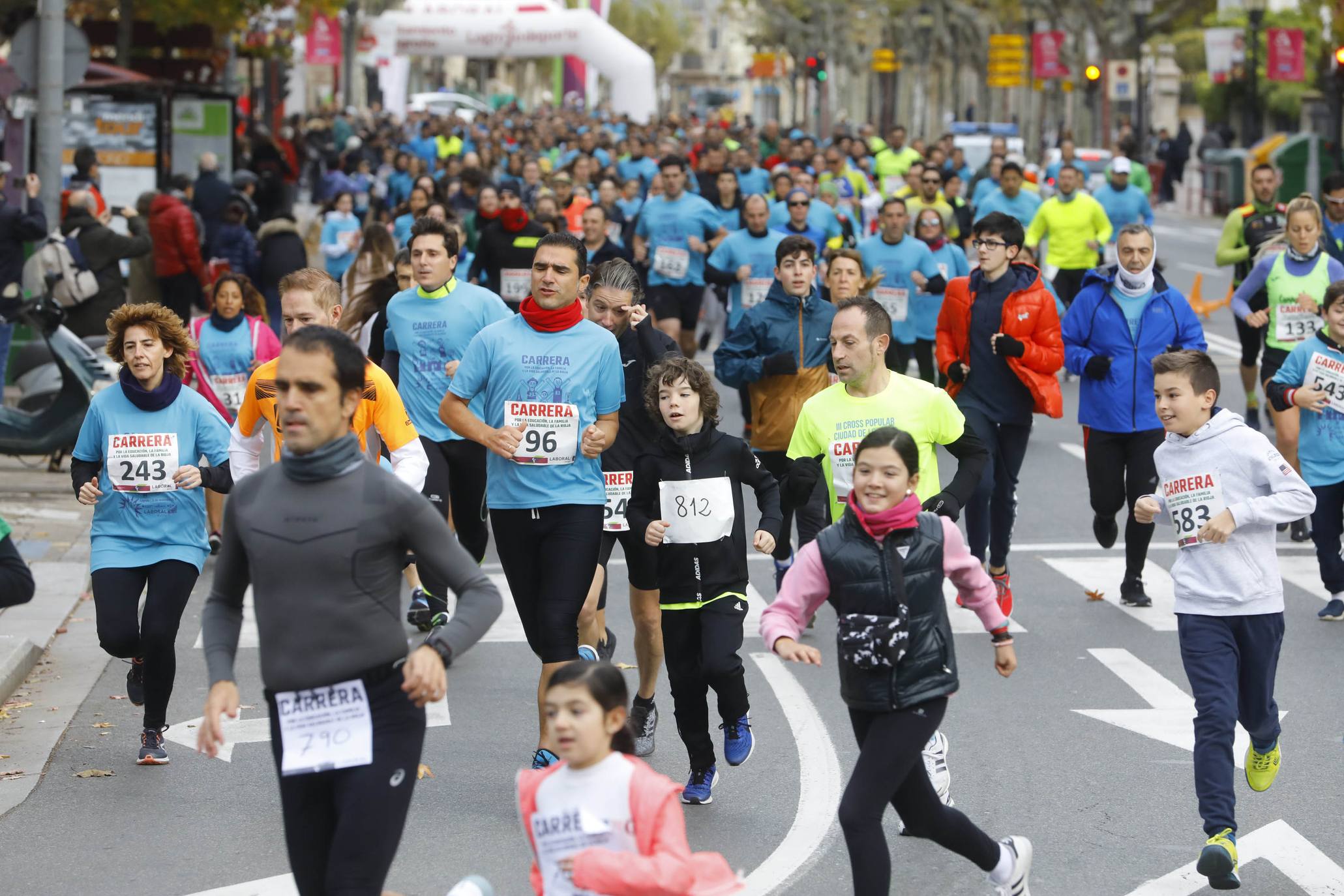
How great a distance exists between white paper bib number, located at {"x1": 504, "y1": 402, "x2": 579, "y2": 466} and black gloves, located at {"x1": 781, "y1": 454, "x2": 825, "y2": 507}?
80 cm

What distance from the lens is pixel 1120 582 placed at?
11297 millimetres

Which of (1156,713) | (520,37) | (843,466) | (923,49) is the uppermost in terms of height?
(923,49)

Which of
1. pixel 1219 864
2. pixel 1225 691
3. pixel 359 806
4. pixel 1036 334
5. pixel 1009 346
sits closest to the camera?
pixel 359 806

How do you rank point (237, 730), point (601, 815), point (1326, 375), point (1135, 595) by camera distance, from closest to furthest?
1. point (601, 815)
2. point (237, 730)
3. point (1326, 375)
4. point (1135, 595)

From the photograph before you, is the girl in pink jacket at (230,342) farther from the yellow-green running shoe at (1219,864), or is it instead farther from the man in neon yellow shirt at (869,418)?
the yellow-green running shoe at (1219,864)

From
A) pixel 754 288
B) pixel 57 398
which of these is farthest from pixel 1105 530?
pixel 57 398

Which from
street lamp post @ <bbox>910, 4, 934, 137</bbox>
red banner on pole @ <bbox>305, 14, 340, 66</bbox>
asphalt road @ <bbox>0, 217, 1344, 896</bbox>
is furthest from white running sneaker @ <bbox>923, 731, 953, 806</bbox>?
street lamp post @ <bbox>910, 4, 934, 137</bbox>

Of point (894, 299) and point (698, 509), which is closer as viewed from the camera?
point (698, 509)

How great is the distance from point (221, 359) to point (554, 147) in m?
31.1

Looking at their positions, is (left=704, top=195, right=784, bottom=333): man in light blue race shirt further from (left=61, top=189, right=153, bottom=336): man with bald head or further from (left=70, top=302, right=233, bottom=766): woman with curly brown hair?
(left=70, top=302, right=233, bottom=766): woman with curly brown hair

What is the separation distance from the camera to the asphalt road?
6426mm

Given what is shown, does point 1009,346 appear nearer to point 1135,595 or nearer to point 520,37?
point 1135,595

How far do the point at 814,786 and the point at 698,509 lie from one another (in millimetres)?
1121

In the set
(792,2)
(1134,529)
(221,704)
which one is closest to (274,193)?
(1134,529)
